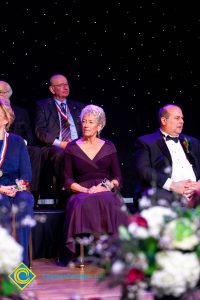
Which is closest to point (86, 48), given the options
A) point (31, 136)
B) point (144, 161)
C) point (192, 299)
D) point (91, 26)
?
point (91, 26)

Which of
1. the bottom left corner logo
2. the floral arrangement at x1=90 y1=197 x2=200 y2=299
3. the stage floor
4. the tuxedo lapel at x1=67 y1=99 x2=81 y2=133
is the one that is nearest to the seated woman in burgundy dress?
the stage floor

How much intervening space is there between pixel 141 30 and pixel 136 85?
0.57m

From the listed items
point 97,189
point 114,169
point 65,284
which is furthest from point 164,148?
point 65,284

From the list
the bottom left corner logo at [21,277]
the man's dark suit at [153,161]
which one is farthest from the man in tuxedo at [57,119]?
the bottom left corner logo at [21,277]

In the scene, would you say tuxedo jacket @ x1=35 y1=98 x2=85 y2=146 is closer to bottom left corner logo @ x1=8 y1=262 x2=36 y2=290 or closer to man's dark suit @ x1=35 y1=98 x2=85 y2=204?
man's dark suit @ x1=35 y1=98 x2=85 y2=204

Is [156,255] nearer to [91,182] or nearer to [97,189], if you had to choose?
[97,189]

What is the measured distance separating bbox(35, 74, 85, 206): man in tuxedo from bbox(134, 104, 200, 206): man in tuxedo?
36.8 inches

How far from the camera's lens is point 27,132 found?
6.27 m

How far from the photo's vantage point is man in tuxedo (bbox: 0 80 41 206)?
5941 mm

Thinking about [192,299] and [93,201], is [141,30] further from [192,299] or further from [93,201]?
[192,299]

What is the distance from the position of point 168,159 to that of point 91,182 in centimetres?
67

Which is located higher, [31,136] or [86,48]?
[86,48]

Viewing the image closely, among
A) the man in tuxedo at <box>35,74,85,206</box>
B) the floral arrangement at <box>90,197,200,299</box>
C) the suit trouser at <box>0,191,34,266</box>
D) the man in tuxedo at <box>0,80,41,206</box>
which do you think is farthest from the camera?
the man in tuxedo at <box>35,74,85,206</box>

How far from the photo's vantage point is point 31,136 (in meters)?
6.31
